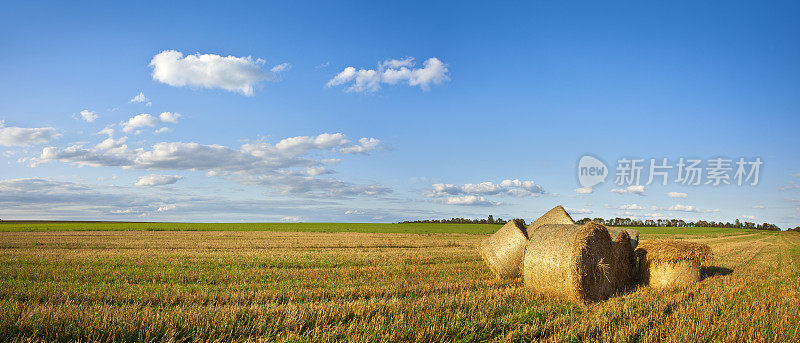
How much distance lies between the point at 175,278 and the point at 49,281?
2.60 meters

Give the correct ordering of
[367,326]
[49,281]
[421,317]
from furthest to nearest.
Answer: [49,281]
[421,317]
[367,326]

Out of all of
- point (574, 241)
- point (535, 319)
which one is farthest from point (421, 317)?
point (574, 241)

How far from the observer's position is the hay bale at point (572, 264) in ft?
27.9

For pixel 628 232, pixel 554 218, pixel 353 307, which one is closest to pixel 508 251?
pixel 554 218

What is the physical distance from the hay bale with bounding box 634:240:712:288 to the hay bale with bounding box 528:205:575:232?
1.97 m

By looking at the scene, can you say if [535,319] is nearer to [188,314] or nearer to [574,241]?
[574,241]

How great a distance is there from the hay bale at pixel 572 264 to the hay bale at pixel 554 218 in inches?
84.0

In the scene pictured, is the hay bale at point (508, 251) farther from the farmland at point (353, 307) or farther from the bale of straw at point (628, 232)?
the bale of straw at point (628, 232)

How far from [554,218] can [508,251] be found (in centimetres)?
188

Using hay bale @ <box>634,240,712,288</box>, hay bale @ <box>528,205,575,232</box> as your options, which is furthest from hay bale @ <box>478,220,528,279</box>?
hay bale @ <box>634,240,712,288</box>

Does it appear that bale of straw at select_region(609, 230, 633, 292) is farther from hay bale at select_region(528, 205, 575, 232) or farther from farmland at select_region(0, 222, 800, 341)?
hay bale at select_region(528, 205, 575, 232)

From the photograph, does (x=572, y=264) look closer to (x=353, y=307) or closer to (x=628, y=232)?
(x=628, y=232)

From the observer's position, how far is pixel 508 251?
11.0m

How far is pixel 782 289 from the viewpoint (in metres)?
9.84
